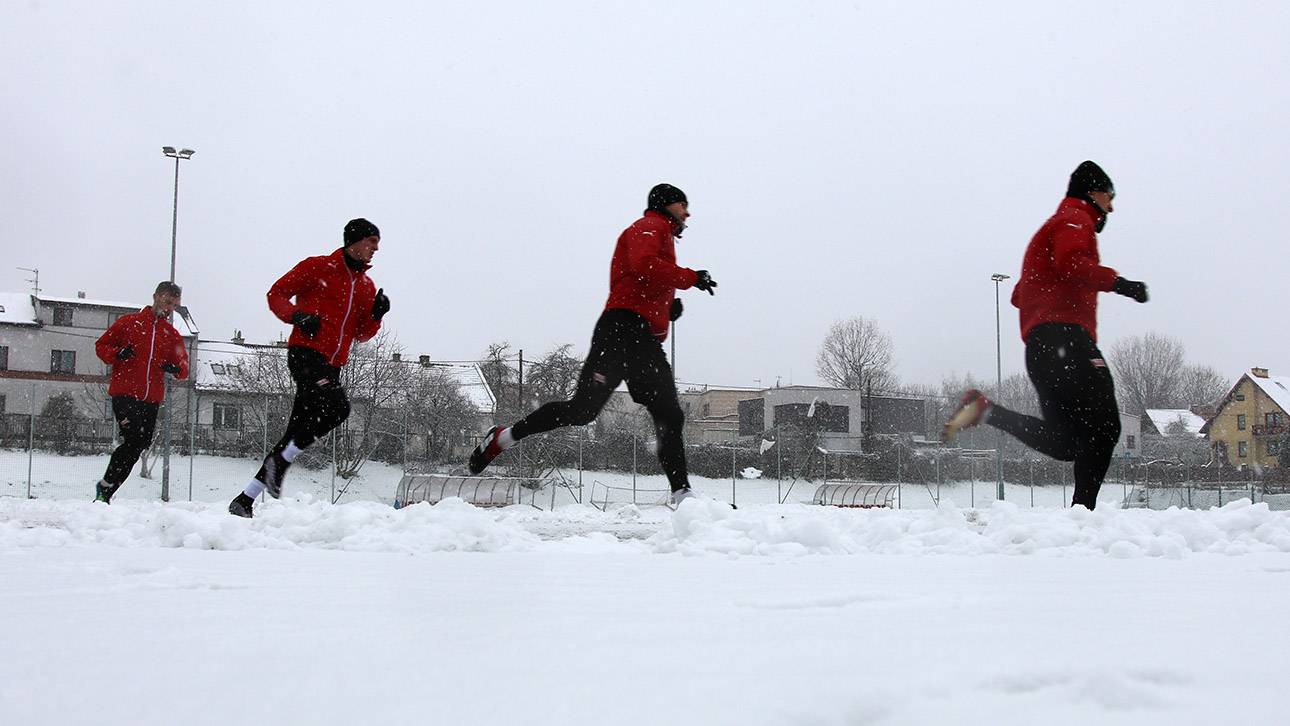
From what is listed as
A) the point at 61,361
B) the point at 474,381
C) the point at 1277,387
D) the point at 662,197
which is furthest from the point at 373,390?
the point at 1277,387

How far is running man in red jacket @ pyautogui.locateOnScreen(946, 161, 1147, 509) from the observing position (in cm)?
480

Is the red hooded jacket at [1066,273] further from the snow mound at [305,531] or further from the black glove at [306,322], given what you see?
the black glove at [306,322]

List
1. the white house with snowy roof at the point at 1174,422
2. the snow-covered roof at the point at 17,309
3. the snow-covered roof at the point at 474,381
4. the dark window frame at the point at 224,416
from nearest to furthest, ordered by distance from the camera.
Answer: the dark window frame at the point at 224,416
the snow-covered roof at the point at 474,381
the snow-covered roof at the point at 17,309
the white house with snowy roof at the point at 1174,422

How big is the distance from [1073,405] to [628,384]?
2166 millimetres

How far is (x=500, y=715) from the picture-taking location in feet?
3.68

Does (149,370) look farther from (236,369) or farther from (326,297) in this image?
(236,369)

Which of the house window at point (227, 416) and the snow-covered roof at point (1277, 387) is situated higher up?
the snow-covered roof at point (1277, 387)

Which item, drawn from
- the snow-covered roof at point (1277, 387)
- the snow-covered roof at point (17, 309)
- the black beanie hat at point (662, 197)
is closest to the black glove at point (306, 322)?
the black beanie hat at point (662, 197)

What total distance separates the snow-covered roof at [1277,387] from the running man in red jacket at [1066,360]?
53818 millimetres

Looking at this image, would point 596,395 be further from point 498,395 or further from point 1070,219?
point 498,395

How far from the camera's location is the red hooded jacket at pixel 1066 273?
470cm

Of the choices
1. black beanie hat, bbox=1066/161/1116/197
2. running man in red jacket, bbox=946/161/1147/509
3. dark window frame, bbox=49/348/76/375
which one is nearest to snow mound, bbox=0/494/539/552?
running man in red jacket, bbox=946/161/1147/509

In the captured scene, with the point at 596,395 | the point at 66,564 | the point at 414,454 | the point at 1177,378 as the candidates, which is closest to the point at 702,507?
the point at 596,395

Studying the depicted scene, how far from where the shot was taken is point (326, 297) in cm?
522
